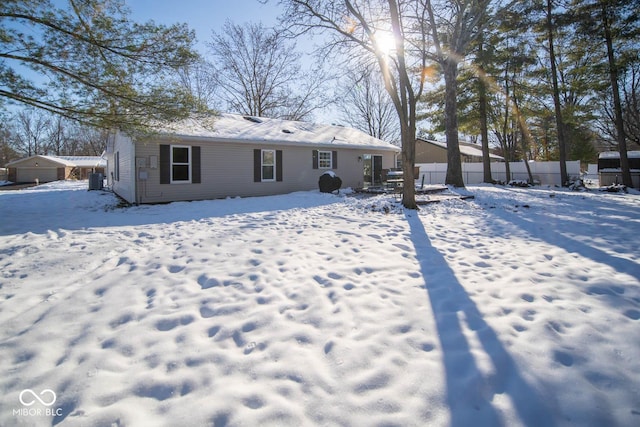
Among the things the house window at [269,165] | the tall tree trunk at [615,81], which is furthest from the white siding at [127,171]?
the tall tree trunk at [615,81]

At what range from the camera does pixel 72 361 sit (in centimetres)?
225

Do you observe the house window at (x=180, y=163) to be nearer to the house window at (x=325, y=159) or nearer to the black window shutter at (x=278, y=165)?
the black window shutter at (x=278, y=165)

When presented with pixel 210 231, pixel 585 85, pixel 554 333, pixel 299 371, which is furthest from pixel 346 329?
pixel 585 85

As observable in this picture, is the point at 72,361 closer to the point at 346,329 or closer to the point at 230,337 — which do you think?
the point at 230,337

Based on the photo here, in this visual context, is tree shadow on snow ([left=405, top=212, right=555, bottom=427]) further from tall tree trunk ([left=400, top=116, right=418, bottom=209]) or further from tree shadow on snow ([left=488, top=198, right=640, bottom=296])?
tall tree trunk ([left=400, top=116, right=418, bottom=209])

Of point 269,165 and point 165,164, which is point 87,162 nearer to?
point 165,164

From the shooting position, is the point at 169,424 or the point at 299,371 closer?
the point at 169,424

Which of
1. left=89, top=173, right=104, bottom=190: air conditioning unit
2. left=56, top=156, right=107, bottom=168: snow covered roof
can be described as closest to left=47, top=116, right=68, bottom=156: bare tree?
left=56, top=156, right=107, bottom=168: snow covered roof

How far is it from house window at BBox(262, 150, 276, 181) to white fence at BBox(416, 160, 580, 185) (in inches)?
402

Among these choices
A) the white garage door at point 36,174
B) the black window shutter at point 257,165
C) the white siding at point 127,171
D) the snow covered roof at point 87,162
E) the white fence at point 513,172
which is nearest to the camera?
the white siding at point 127,171

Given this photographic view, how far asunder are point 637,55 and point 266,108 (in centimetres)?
2347

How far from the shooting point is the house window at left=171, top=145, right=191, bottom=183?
38.2 feet

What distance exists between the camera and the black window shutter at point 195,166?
12.0 meters
